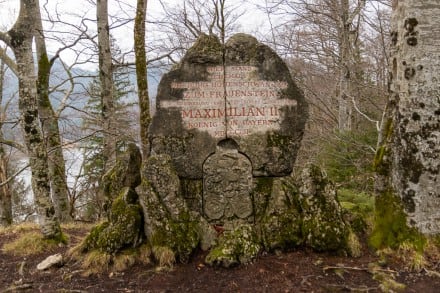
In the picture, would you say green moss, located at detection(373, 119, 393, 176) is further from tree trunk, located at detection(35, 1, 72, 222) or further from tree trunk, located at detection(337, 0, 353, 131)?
tree trunk, located at detection(35, 1, 72, 222)

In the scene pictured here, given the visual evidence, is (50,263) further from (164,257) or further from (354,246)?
(354,246)

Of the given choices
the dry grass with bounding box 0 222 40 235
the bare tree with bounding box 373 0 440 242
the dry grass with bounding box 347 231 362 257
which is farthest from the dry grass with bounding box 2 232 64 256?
the bare tree with bounding box 373 0 440 242

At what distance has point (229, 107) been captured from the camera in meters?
5.91

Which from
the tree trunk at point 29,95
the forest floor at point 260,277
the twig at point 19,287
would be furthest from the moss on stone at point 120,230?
the tree trunk at point 29,95

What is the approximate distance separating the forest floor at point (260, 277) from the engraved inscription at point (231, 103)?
1.91 m

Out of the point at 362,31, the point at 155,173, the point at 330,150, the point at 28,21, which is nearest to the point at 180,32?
the point at 362,31

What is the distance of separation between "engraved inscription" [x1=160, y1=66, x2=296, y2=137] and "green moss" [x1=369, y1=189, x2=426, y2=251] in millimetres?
1878

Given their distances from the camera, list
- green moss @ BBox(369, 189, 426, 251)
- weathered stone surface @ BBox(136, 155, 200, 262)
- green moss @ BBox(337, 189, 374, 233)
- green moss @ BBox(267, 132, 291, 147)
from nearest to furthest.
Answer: green moss @ BBox(369, 189, 426, 251), weathered stone surface @ BBox(136, 155, 200, 262), green moss @ BBox(337, 189, 374, 233), green moss @ BBox(267, 132, 291, 147)

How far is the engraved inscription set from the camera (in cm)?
586

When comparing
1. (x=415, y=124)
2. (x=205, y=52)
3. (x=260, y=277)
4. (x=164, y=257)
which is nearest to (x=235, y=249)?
(x=260, y=277)

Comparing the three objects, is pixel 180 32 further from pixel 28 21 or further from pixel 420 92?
pixel 420 92

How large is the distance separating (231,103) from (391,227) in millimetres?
2798

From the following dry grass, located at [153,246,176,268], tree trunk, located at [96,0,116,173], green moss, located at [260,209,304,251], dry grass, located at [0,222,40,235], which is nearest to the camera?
dry grass, located at [153,246,176,268]

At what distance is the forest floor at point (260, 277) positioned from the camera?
429 cm
